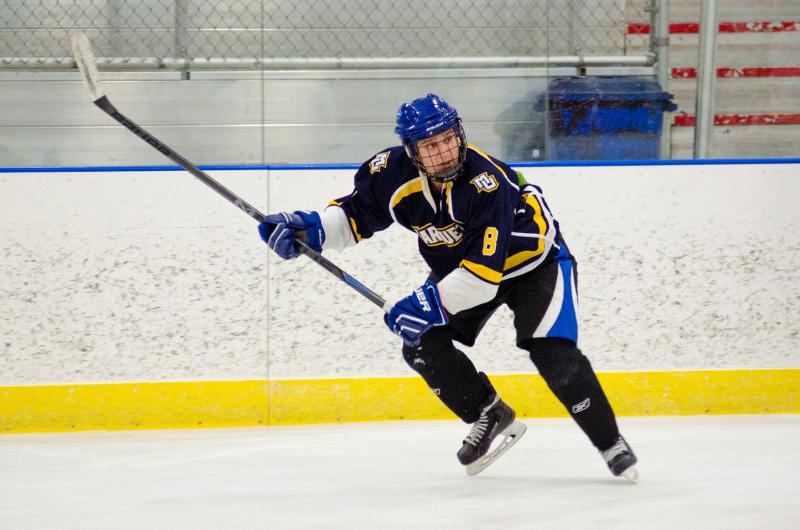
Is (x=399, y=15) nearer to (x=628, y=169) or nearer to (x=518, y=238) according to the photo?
(x=628, y=169)

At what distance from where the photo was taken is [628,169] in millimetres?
3723

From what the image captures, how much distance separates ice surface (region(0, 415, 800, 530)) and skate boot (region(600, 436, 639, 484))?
0.04 metres

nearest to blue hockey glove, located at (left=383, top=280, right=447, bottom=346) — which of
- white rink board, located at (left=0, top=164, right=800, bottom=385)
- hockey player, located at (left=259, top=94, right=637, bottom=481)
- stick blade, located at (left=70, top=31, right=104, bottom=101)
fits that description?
hockey player, located at (left=259, top=94, right=637, bottom=481)

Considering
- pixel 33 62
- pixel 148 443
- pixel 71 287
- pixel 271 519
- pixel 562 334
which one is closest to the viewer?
pixel 271 519

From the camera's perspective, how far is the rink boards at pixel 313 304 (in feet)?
11.7

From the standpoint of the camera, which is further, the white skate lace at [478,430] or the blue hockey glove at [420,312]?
the white skate lace at [478,430]

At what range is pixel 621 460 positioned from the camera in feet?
7.95

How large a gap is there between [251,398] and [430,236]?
1.40 m

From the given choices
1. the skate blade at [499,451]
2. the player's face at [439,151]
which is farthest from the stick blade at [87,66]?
the skate blade at [499,451]

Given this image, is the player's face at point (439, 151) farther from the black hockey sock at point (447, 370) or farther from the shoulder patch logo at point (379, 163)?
the black hockey sock at point (447, 370)

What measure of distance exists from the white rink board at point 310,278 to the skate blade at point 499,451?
997 millimetres

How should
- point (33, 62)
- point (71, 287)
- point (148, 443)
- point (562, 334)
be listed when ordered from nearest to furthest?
point (562, 334) → point (148, 443) → point (71, 287) → point (33, 62)

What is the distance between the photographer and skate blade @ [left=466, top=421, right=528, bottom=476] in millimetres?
2609

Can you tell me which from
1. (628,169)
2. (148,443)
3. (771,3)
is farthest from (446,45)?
(148,443)
